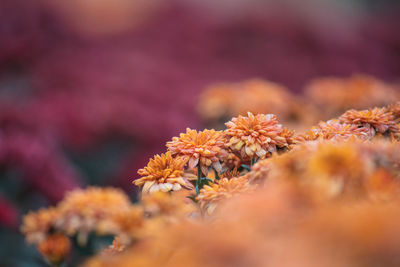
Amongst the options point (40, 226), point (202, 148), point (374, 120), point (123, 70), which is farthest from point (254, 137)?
point (123, 70)

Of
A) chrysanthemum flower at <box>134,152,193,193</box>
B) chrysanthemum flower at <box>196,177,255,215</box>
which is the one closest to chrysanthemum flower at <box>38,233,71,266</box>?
chrysanthemum flower at <box>134,152,193,193</box>

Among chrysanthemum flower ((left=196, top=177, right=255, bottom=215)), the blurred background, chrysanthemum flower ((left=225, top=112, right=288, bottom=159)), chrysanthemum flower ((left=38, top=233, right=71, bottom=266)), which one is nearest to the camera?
chrysanthemum flower ((left=196, top=177, right=255, bottom=215))

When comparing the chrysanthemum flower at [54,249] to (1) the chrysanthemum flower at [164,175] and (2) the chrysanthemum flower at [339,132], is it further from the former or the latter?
(2) the chrysanthemum flower at [339,132]

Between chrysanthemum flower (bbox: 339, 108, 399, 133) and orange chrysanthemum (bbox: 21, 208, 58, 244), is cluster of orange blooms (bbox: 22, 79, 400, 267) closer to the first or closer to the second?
chrysanthemum flower (bbox: 339, 108, 399, 133)

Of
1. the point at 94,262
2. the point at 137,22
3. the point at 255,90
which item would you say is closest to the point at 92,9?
the point at 137,22

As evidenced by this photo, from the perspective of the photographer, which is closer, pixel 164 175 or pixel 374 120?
pixel 164 175

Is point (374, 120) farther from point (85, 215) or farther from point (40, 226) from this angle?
point (40, 226)

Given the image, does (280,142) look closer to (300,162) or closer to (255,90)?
(300,162)
